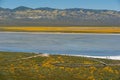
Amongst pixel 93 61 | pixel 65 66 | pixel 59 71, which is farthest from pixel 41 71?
pixel 93 61

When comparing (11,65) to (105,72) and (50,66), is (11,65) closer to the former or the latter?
(50,66)

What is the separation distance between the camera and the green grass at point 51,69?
2577cm

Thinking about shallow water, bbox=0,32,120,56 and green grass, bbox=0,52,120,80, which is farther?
shallow water, bbox=0,32,120,56

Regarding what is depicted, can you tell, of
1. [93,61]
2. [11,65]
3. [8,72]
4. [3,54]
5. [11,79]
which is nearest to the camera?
[11,79]

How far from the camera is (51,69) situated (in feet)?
96.6

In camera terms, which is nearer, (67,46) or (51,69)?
(51,69)

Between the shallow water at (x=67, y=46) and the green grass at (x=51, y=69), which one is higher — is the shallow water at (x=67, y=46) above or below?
below

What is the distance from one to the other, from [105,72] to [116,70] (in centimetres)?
135

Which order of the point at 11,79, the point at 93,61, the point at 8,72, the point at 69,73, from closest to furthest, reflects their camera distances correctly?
the point at 11,79
the point at 8,72
the point at 69,73
the point at 93,61

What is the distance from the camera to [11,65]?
30234 mm

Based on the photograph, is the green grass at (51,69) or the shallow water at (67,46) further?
the shallow water at (67,46)

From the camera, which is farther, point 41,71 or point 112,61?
point 112,61

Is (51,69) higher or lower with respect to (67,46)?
higher

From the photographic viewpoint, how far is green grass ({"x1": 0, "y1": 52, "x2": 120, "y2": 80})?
1014 inches
